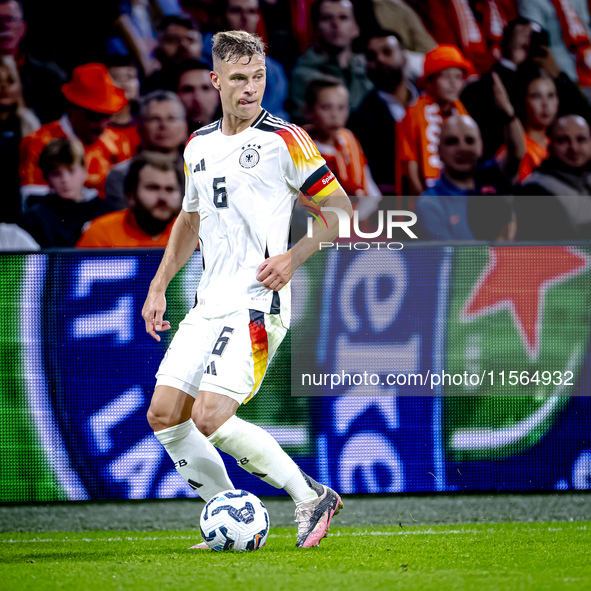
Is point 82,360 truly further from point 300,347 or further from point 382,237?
point 382,237

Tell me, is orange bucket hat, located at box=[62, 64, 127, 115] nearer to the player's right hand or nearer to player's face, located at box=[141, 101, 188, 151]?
player's face, located at box=[141, 101, 188, 151]

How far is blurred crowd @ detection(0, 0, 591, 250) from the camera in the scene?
574cm

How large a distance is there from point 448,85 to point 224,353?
12.9 ft

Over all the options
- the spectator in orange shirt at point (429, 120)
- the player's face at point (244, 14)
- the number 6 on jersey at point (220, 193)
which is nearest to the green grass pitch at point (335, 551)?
the number 6 on jersey at point (220, 193)

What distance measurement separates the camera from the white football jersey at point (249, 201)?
3137mm

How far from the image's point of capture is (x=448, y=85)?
6.20m

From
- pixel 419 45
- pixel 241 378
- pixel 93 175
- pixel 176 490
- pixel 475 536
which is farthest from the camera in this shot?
pixel 419 45

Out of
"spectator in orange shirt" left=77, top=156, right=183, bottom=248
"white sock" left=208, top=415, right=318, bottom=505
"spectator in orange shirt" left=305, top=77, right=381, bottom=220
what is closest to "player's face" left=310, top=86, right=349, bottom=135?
"spectator in orange shirt" left=305, top=77, right=381, bottom=220

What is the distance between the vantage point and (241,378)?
300 cm

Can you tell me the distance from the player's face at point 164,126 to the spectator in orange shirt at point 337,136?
95 centimetres

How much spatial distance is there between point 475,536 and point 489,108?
3.77m

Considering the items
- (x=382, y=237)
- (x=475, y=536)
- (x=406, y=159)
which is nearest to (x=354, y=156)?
(x=406, y=159)

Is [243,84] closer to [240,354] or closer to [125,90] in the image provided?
[240,354]

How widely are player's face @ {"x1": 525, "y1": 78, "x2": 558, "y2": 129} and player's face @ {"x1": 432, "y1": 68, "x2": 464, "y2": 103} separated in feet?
1.88
